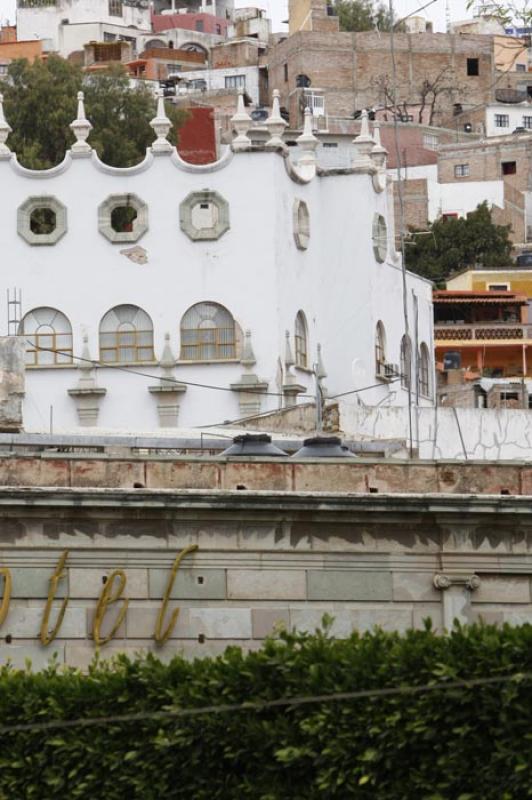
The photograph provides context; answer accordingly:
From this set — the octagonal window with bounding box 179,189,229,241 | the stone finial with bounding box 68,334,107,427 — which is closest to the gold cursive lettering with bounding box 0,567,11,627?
the stone finial with bounding box 68,334,107,427

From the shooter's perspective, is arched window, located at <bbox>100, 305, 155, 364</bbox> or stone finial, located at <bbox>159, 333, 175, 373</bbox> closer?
stone finial, located at <bbox>159, 333, 175, 373</bbox>

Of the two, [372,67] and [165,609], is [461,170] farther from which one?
[165,609]

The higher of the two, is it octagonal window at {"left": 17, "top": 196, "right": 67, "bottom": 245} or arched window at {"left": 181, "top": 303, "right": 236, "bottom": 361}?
octagonal window at {"left": 17, "top": 196, "right": 67, "bottom": 245}

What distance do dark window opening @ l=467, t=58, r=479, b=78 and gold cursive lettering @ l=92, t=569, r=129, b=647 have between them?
101 meters

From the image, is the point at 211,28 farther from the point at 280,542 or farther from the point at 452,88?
A: the point at 280,542

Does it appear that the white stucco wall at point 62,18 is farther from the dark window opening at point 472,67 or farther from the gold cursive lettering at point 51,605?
the gold cursive lettering at point 51,605

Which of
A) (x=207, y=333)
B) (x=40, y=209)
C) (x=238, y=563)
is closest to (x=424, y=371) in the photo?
(x=207, y=333)

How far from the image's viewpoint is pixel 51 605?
111ft

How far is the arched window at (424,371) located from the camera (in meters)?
67.9

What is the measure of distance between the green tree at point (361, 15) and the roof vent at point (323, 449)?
319 ft

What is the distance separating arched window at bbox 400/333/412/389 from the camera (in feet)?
215

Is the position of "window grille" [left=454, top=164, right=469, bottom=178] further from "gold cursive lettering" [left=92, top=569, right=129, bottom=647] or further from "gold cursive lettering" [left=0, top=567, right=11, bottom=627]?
"gold cursive lettering" [left=0, top=567, right=11, bottom=627]

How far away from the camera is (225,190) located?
62.4m

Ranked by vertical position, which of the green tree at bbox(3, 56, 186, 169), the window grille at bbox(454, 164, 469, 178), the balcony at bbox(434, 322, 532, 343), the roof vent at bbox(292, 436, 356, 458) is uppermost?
the green tree at bbox(3, 56, 186, 169)
